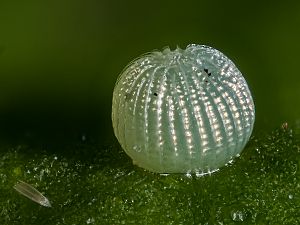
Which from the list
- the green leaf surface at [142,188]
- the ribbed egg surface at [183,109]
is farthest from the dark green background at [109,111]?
the ribbed egg surface at [183,109]

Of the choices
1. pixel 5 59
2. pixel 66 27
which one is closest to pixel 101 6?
pixel 66 27

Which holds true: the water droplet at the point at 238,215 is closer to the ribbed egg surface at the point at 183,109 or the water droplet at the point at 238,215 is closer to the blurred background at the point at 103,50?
the ribbed egg surface at the point at 183,109

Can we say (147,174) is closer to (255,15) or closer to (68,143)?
(68,143)

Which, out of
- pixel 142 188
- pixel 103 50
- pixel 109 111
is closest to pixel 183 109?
pixel 142 188

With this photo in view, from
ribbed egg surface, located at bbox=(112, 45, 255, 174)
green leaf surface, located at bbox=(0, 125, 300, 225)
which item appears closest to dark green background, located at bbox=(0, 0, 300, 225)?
green leaf surface, located at bbox=(0, 125, 300, 225)

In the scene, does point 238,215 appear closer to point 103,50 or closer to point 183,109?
point 183,109

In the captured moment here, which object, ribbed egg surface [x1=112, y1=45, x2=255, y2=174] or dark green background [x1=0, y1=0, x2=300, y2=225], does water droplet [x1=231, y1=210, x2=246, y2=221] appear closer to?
dark green background [x1=0, y1=0, x2=300, y2=225]
